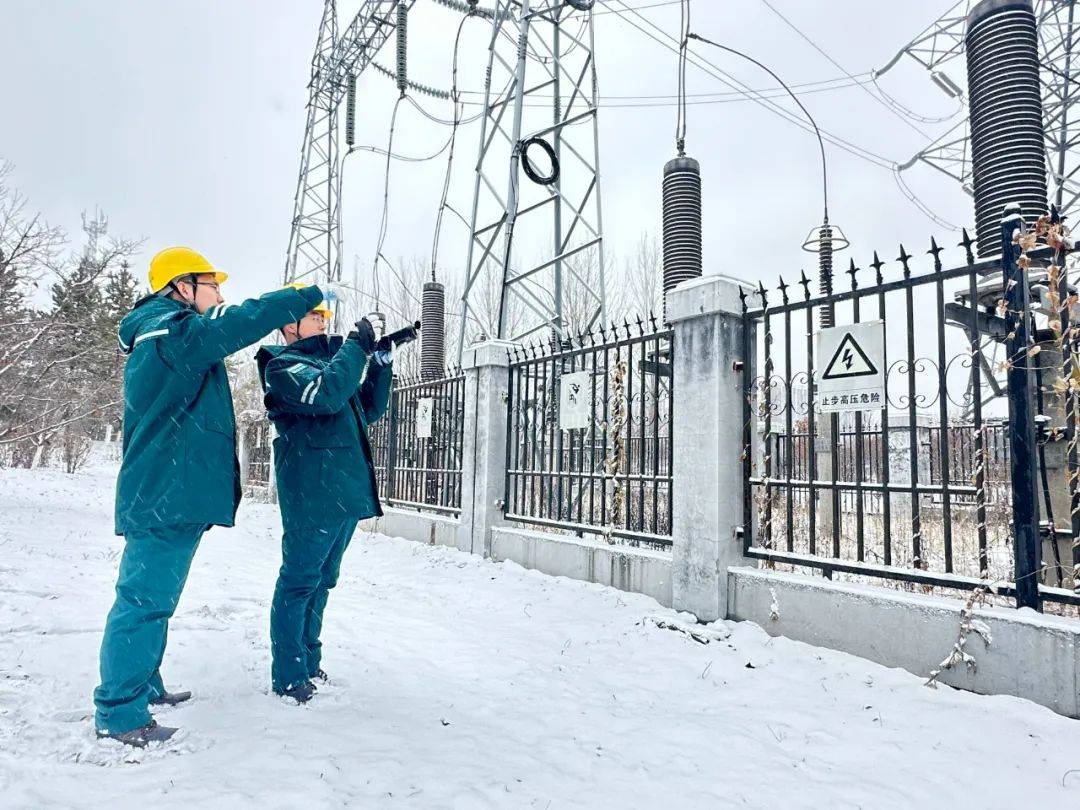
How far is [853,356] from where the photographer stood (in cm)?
392

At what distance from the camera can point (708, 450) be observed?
4.50 m

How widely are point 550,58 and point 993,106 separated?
681 cm

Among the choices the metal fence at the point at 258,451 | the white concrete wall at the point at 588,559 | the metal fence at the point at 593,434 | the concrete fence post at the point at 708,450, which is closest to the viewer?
the concrete fence post at the point at 708,450

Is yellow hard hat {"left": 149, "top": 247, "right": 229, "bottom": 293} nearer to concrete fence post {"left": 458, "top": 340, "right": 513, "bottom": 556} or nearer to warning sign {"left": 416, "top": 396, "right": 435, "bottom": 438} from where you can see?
concrete fence post {"left": 458, "top": 340, "right": 513, "bottom": 556}

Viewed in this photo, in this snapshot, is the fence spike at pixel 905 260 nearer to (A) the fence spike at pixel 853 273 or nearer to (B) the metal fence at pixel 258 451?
(A) the fence spike at pixel 853 273

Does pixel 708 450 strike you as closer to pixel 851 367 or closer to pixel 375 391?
pixel 851 367

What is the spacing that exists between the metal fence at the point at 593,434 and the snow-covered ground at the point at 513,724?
1.09 metres

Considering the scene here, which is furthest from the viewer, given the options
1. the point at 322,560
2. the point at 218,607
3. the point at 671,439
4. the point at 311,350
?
the point at 671,439

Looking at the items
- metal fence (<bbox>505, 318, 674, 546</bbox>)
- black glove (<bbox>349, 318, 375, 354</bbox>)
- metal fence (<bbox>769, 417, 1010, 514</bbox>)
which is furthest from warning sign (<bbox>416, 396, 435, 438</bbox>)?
black glove (<bbox>349, 318, 375, 354</bbox>)

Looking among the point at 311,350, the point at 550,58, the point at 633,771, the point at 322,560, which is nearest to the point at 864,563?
the point at 633,771

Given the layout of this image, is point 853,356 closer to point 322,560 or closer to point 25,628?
point 322,560

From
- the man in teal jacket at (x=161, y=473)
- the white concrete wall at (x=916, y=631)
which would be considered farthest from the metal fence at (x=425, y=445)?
the man in teal jacket at (x=161, y=473)

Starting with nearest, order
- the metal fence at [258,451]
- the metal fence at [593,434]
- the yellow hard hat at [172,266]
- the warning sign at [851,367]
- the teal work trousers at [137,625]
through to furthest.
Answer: the teal work trousers at [137,625] < the yellow hard hat at [172,266] < the warning sign at [851,367] < the metal fence at [593,434] < the metal fence at [258,451]

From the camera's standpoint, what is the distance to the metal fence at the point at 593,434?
5367 millimetres
